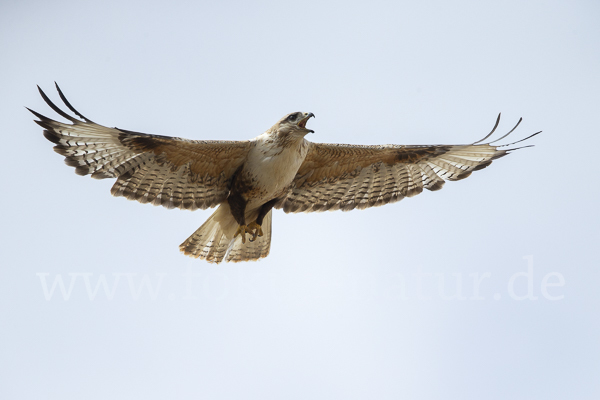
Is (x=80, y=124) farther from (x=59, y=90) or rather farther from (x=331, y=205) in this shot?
(x=331, y=205)

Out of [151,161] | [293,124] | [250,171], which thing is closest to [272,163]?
[250,171]

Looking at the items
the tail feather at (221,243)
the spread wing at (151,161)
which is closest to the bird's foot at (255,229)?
the tail feather at (221,243)

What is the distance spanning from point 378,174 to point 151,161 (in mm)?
3337

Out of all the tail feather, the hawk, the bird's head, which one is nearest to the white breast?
the hawk

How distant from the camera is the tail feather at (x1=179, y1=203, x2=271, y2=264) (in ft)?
34.1

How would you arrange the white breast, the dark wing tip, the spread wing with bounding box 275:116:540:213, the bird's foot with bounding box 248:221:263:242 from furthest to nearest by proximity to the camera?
the spread wing with bounding box 275:116:540:213
the bird's foot with bounding box 248:221:263:242
the white breast
the dark wing tip

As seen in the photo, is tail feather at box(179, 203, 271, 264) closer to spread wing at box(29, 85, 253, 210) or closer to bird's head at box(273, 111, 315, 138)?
spread wing at box(29, 85, 253, 210)

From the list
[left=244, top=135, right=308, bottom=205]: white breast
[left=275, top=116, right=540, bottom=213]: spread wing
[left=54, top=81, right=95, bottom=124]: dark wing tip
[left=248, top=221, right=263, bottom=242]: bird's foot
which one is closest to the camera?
[left=54, top=81, right=95, bottom=124]: dark wing tip

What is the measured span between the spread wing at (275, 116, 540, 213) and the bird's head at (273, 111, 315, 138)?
120 cm

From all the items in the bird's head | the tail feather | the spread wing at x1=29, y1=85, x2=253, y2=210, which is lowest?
the tail feather

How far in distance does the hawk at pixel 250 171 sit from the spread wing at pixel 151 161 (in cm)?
1

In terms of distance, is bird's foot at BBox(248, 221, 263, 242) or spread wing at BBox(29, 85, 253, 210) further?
bird's foot at BBox(248, 221, 263, 242)

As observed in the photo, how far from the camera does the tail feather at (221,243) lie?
34.1 ft

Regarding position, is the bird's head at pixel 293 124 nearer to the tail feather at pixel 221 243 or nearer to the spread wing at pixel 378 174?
the spread wing at pixel 378 174
